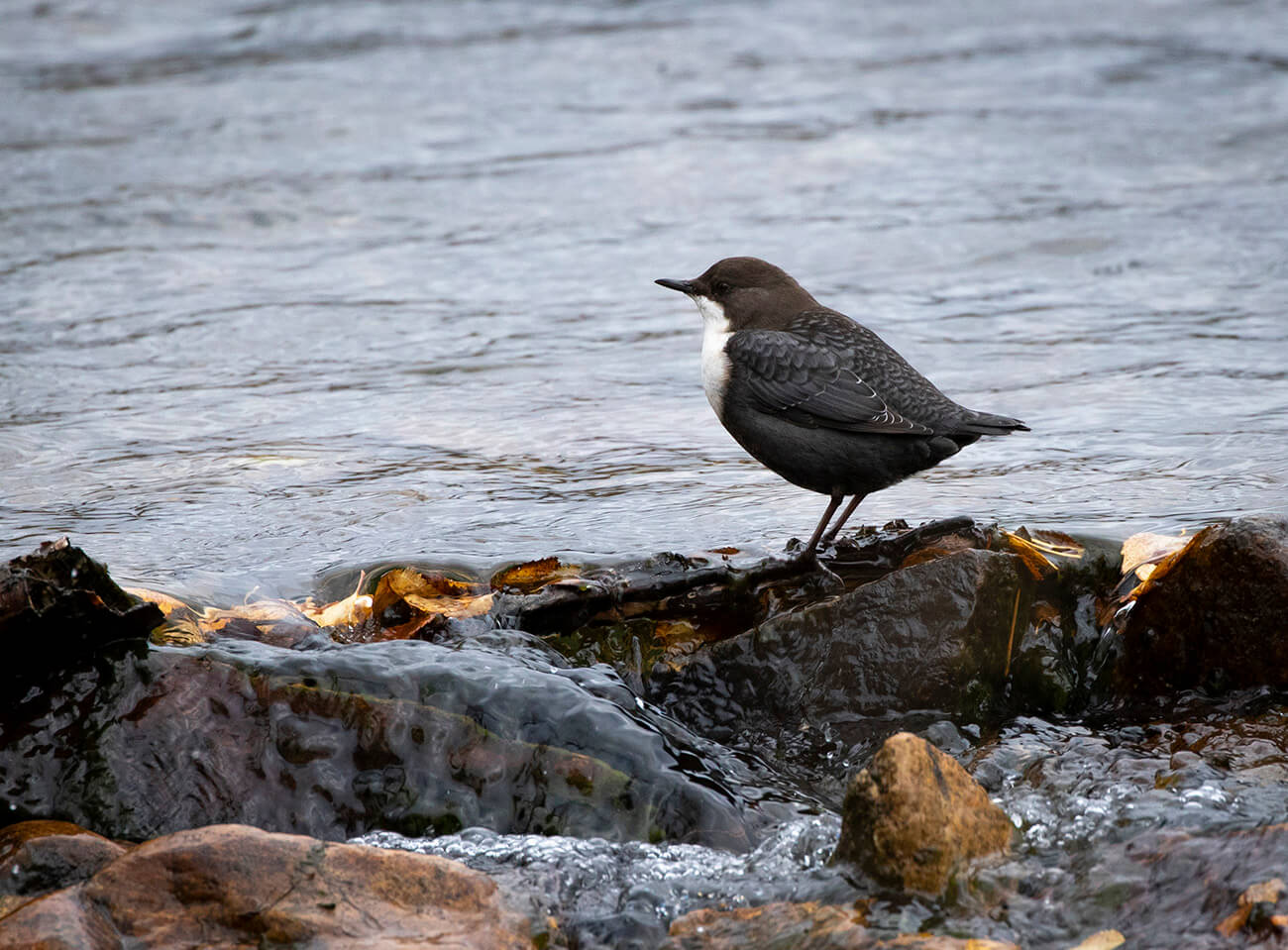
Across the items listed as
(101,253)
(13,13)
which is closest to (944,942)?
(101,253)

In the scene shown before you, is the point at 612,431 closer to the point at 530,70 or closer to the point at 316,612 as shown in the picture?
the point at 316,612

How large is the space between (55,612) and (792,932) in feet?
5.94

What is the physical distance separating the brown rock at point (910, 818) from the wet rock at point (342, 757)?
41 cm

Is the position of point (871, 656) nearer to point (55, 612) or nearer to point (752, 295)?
point (752, 295)

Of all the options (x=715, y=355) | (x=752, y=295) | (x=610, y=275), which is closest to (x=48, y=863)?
(x=715, y=355)

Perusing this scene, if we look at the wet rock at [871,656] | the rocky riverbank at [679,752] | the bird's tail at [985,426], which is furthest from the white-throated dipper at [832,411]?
the wet rock at [871,656]

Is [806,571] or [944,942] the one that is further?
[806,571]

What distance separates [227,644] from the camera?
3.55 meters

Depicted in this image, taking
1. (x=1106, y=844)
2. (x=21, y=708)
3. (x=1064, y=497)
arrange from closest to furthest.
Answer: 1. (x=1106, y=844)
2. (x=21, y=708)
3. (x=1064, y=497)

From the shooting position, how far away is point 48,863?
288 cm

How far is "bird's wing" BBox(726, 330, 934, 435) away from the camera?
4.42 m

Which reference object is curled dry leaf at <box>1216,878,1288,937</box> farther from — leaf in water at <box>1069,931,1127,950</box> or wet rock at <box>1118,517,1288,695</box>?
wet rock at <box>1118,517,1288,695</box>

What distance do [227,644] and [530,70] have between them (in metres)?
→ 10.7

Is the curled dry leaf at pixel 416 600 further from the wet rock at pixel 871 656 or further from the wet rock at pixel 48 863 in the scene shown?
→ the wet rock at pixel 48 863
